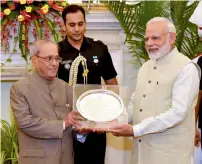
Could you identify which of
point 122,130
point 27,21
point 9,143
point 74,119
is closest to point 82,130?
point 74,119

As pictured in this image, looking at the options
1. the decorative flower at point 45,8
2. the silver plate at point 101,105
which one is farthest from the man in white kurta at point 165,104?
the decorative flower at point 45,8

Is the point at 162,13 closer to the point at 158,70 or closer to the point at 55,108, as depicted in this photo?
the point at 158,70

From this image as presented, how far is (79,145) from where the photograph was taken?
11.2ft

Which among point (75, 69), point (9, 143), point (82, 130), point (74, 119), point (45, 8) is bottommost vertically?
point (9, 143)

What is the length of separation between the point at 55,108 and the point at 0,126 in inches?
58.0

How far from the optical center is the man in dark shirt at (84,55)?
3412mm

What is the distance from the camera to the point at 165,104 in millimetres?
2873

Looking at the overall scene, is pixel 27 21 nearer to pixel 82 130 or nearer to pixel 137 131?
pixel 82 130

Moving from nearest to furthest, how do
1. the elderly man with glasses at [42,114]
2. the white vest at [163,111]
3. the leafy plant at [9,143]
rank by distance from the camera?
the elderly man with glasses at [42,114]
the white vest at [163,111]
the leafy plant at [9,143]

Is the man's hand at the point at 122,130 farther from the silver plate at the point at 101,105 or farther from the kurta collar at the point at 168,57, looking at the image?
the kurta collar at the point at 168,57

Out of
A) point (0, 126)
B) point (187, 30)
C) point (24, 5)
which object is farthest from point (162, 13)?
point (0, 126)

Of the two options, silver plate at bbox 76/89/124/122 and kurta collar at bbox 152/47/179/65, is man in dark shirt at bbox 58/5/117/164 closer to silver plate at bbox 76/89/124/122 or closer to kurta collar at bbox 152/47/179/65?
silver plate at bbox 76/89/124/122

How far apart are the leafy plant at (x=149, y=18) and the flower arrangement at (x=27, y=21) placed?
0.57 metres

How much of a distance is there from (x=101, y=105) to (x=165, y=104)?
42 cm
